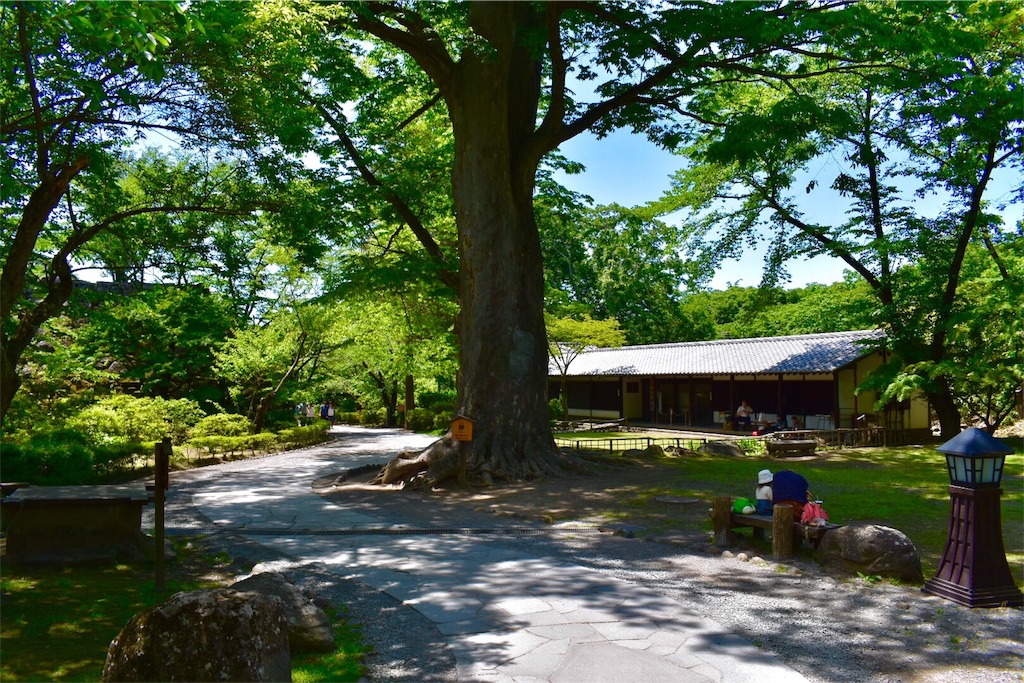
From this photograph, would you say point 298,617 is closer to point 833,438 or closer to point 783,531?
point 783,531

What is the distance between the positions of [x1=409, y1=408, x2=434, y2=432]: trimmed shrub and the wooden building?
9.20 meters

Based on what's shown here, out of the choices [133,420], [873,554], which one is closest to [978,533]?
[873,554]

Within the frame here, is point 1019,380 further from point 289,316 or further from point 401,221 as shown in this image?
point 289,316

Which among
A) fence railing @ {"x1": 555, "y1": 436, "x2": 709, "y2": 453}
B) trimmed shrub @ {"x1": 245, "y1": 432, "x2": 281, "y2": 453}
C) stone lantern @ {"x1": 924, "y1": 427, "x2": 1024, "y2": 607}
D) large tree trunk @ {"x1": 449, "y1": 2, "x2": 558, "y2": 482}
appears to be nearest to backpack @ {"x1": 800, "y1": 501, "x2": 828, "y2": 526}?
stone lantern @ {"x1": 924, "y1": 427, "x2": 1024, "y2": 607}

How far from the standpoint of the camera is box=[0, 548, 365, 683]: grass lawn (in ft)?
14.6

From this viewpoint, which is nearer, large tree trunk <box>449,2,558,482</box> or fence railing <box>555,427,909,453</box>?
large tree trunk <box>449,2,558,482</box>

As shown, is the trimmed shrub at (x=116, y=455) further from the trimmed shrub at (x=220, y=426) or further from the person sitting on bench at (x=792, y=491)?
the person sitting on bench at (x=792, y=491)

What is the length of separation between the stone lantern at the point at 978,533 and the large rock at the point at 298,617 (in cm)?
538

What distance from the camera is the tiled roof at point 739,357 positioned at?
24531 mm

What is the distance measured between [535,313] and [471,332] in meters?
1.51

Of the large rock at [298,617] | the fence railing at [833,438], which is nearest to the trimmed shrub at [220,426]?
the fence railing at [833,438]

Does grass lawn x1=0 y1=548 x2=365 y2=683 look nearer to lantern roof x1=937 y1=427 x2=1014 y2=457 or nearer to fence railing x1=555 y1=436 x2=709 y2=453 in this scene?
lantern roof x1=937 y1=427 x2=1014 y2=457

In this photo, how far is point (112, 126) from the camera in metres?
8.38

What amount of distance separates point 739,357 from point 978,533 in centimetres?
2353
